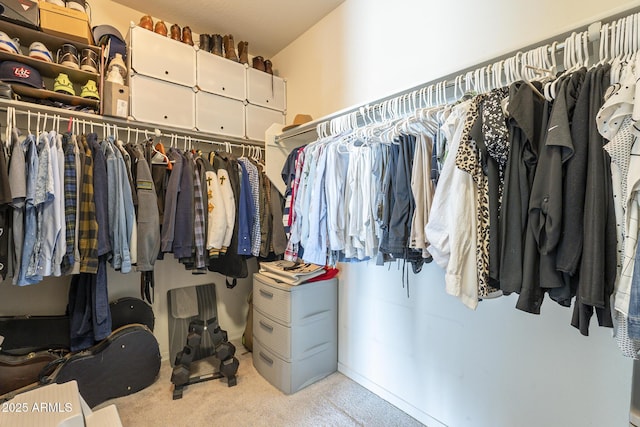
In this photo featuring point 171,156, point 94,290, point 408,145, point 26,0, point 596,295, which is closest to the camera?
point 596,295

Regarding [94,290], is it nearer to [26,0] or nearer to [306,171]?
[306,171]

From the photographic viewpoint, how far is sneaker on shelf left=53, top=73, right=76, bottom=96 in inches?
68.1

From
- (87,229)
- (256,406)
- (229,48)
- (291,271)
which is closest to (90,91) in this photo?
(87,229)

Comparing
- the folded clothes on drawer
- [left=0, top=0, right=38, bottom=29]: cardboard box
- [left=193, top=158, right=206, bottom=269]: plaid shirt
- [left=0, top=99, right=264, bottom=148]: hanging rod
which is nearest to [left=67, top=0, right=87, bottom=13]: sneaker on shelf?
[left=0, top=0, right=38, bottom=29]: cardboard box

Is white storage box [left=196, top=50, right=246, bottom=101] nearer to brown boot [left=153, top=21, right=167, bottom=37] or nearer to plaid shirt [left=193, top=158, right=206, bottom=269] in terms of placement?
brown boot [left=153, top=21, right=167, bottom=37]

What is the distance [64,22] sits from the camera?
1.72m

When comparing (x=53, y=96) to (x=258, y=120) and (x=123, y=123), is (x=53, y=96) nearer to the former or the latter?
(x=123, y=123)

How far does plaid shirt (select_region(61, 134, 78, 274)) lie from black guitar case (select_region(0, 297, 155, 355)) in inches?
24.3

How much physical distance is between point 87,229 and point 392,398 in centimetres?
207

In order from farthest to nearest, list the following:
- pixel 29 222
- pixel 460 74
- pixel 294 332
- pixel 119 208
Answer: pixel 294 332, pixel 119 208, pixel 29 222, pixel 460 74

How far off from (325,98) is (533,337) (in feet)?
6.53

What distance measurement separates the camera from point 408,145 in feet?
4.05

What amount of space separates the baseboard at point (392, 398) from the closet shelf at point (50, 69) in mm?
2653

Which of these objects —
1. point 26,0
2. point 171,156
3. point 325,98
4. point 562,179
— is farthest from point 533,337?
point 26,0
